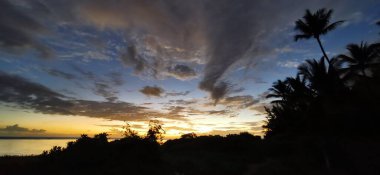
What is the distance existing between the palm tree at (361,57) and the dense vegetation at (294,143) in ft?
0.38

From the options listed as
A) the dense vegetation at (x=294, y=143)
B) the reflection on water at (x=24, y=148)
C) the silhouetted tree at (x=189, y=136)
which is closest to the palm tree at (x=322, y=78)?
the dense vegetation at (x=294, y=143)

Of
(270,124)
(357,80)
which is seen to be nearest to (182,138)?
(270,124)

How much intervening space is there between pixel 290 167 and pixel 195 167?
21.0 ft

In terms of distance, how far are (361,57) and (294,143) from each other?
22.2m

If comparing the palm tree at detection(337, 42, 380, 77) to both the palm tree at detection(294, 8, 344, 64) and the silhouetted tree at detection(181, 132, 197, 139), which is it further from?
the silhouetted tree at detection(181, 132, 197, 139)

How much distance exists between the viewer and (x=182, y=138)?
137 ft

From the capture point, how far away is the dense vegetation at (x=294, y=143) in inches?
583

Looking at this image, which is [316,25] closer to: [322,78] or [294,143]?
[322,78]

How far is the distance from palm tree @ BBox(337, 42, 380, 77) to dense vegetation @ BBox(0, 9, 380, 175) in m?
0.12

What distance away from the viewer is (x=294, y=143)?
2422 centimetres

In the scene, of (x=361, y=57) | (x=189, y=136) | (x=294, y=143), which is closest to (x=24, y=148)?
(x=189, y=136)

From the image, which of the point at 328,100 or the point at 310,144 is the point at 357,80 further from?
the point at 310,144

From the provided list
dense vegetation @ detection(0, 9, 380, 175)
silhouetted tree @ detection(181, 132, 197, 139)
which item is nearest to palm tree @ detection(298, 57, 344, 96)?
dense vegetation @ detection(0, 9, 380, 175)

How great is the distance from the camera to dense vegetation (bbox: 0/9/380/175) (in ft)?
48.6
